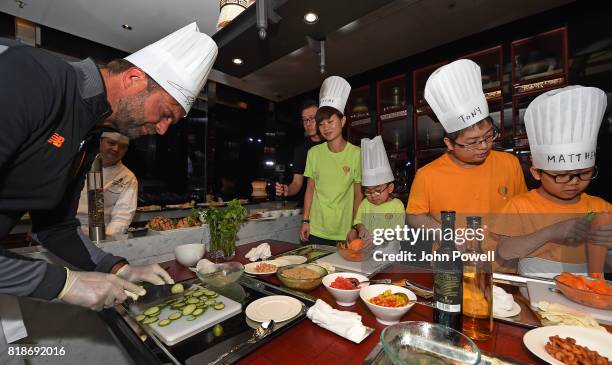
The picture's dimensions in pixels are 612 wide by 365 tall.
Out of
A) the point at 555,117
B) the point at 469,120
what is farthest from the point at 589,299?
the point at 469,120

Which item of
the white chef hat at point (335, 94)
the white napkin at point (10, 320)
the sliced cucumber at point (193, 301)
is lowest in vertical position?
the white napkin at point (10, 320)

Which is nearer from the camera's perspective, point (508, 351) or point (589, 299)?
point (508, 351)

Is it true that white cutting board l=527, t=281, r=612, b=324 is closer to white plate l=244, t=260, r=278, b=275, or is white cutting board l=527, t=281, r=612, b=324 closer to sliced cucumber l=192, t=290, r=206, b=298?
white plate l=244, t=260, r=278, b=275

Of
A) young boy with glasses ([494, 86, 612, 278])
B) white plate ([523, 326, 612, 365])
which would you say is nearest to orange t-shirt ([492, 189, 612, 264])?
young boy with glasses ([494, 86, 612, 278])

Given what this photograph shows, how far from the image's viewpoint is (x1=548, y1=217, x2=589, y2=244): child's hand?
1367 millimetres

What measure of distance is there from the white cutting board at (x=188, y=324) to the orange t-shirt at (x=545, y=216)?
61.1 inches

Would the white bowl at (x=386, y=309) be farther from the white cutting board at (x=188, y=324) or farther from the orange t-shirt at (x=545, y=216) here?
the orange t-shirt at (x=545, y=216)

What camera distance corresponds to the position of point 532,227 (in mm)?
1527

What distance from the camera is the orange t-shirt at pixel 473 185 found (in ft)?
5.82

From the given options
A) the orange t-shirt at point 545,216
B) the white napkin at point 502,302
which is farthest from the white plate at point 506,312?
the orange t-shirt at point 545,216

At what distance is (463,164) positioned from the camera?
6.07 feet

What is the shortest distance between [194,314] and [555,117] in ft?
6.45

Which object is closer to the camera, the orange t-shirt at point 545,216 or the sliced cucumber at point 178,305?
the sliced cucumber at point 178,305

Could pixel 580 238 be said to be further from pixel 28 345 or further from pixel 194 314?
pixel 28 345
